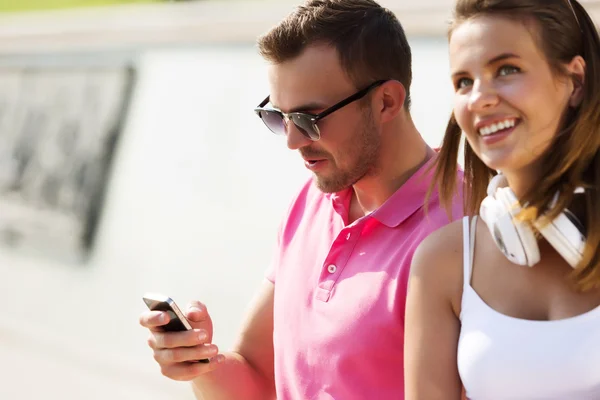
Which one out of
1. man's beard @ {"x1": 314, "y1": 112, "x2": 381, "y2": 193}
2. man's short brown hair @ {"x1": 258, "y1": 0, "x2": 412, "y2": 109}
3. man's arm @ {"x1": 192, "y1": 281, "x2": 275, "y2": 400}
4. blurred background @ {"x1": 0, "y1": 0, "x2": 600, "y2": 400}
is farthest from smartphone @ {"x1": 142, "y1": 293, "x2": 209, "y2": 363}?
blurred background @ {"x1": 0, "y1": 0, "x2": 600, "y2": 400}

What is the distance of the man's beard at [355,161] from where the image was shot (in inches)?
67.2

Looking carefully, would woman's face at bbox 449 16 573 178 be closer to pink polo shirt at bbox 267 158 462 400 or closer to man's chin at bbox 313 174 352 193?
pink polo shirt at bbox 267 158 462 400

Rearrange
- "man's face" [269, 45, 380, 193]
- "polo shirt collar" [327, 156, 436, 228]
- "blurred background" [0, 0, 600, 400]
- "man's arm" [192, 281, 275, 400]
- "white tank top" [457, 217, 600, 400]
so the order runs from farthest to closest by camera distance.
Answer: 1. "blurred background" [0, 0, 600, 400]
2. "man's arm" [192, 281, 275, 400]
3. "man's face" [269, 45, 380, 193]
4. "polo shirt collar" [327, 156, 436, 228]
5. "white tank top" [457, 217, 600, 400]

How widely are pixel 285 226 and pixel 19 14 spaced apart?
16.8ft

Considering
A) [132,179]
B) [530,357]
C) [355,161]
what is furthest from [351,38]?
[132,179]

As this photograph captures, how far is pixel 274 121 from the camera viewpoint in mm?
1794

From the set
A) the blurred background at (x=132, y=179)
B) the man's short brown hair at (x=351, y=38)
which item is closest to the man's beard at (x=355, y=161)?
the man's short brown hair at (x=351, y=38)

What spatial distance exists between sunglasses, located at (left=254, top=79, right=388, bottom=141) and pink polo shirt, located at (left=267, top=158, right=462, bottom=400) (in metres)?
0.15

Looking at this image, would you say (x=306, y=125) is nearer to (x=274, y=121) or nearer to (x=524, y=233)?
(x=274, y=121)

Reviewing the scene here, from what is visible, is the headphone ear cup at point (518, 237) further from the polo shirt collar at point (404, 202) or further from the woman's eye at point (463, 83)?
the polo shirt collar at point (404, 202)

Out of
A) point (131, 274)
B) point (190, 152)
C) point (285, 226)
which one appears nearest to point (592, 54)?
point (285, 226)

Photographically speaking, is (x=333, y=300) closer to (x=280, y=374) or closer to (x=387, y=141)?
(x=280, y=374)

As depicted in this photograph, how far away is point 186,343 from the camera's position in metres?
1.67

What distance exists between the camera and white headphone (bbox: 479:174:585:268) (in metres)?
1.12
